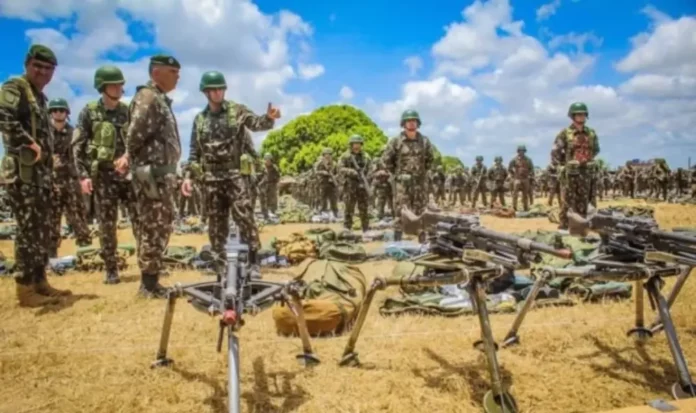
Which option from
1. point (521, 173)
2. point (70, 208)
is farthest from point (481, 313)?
point (521, 173)

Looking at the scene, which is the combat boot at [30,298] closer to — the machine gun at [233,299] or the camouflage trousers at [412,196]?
the machine gun at [233,299]

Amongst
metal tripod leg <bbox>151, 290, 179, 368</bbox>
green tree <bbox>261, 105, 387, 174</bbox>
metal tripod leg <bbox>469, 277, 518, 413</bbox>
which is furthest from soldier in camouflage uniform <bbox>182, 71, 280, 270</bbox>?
green tree <bbox>261, 105, 387, 174</bbox>

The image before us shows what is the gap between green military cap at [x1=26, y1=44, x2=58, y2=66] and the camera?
532 centimetres

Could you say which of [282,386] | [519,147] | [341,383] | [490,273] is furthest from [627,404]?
[519,147]

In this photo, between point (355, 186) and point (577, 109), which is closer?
point (577, 109)

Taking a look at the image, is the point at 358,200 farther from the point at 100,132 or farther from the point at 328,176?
the point at 100,132

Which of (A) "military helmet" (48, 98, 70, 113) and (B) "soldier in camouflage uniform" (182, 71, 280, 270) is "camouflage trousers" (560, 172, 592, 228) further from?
→ (A) "military helmet" (48, 98, 70, 113)

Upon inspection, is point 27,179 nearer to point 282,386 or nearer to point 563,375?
point 282,386

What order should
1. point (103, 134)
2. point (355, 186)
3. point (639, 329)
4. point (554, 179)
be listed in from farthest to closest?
point (554, 179) → point (355, 186) → point (103, 134) → point (639, 329)

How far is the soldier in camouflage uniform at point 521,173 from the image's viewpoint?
68.9ft

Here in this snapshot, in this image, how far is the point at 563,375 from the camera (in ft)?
11.6

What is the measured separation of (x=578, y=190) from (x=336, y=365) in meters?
7.88

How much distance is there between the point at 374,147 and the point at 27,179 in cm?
4630

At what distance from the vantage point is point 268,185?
22594 millimetres
